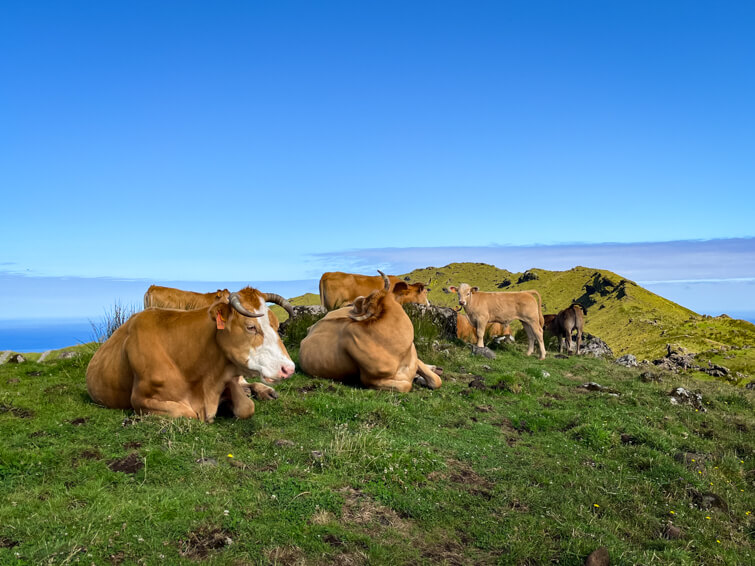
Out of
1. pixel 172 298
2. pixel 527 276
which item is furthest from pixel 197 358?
pixel 527 276

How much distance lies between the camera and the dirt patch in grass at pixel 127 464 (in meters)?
6.38

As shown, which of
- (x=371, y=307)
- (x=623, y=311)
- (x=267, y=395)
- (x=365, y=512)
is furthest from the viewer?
(x=623, y=311)

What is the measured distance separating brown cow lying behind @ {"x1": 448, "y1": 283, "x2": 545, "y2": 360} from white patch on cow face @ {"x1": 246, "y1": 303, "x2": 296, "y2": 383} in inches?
488

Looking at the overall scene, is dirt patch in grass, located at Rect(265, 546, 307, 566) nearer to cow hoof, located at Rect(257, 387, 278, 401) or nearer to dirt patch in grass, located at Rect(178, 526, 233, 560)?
dirt patch in grass, located at Rect(178, 526, 233, 560)

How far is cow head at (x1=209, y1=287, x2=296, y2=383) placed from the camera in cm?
766

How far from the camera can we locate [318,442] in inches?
302

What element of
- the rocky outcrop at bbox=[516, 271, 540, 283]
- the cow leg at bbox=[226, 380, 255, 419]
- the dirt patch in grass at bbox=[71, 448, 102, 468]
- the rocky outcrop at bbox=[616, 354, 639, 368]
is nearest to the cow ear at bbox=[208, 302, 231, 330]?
the cow leg at bbox=[226, 380, 255, 419]

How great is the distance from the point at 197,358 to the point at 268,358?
121cm

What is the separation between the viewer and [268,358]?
303 inches

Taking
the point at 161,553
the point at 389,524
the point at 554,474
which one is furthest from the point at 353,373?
the point at 161,553

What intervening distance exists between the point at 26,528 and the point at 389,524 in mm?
3298

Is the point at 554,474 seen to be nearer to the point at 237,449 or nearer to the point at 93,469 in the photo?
the point at 237,449

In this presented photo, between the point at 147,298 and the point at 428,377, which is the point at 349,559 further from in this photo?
the point at 147,298

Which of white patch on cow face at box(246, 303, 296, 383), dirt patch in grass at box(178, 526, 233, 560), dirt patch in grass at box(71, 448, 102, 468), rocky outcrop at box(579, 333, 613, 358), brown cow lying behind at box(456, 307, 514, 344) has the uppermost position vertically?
white patch on cow face at box(246, 303, 296, 383)
